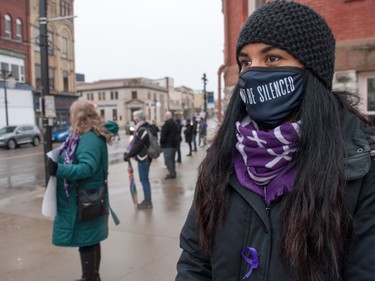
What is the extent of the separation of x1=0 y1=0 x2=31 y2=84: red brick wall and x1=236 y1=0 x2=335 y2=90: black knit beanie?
35775 millimetres

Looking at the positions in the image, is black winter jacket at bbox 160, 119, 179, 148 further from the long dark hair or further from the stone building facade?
the stone building facade

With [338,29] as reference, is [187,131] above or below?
below

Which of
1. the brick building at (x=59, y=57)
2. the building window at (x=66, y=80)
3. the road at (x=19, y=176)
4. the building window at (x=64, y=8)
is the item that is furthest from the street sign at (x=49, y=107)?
the building window at (x=64, y=8)

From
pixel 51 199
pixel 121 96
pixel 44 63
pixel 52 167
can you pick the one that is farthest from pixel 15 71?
pixel 121 96

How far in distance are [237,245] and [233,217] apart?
0.34 ft

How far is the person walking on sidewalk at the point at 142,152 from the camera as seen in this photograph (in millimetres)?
7145

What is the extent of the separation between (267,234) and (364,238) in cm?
32

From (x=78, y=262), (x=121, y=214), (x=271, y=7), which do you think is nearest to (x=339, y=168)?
(x=271, y=7)

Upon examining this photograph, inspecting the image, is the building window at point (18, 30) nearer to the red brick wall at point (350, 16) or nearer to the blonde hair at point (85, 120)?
the red brick wall at point (350, 16)

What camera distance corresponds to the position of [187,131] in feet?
56.4

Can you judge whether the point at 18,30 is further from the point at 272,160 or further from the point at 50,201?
the point at 272,160

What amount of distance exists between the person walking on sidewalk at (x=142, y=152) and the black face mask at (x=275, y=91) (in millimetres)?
5798

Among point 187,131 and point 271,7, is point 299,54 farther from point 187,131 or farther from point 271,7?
point 187,131

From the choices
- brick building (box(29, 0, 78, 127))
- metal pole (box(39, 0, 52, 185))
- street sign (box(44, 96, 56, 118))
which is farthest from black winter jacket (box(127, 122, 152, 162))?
brick building (box(29, 0, 78, 127))
